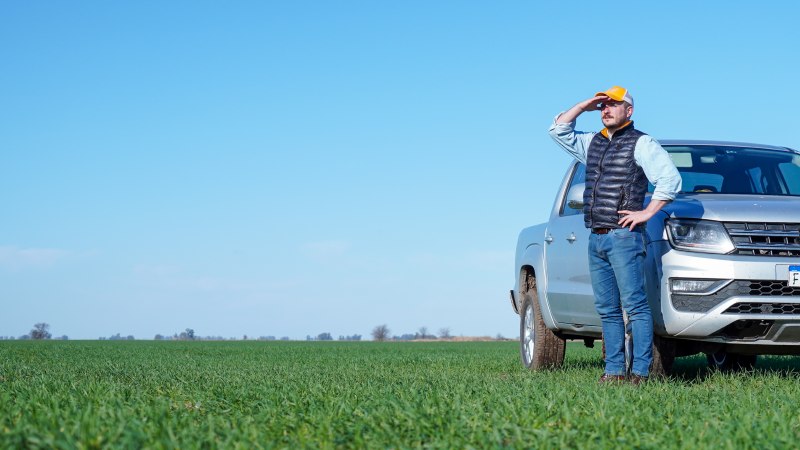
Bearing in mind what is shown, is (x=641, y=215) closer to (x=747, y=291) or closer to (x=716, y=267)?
(x=716, y=267)

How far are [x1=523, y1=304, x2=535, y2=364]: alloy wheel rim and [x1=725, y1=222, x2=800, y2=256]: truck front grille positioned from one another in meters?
2.84

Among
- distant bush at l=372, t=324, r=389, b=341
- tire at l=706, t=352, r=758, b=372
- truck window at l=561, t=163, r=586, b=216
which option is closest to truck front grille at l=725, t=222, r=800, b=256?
truck window at l=561, t=163, r=586, b=216

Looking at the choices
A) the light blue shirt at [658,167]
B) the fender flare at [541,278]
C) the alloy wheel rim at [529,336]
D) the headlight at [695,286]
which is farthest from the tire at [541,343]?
the light blue shirt at [658,167]

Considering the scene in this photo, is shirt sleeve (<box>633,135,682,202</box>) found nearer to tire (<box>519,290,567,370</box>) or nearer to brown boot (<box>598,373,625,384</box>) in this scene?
brown boot (<box>598,373,625,384</box>)

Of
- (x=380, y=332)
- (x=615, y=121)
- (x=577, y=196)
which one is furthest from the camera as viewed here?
(x=380, y=332)

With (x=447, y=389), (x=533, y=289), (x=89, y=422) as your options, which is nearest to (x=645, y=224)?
(x=447, y=389)

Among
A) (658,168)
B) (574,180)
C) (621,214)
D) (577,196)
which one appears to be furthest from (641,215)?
(574,180)

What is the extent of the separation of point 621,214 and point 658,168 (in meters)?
0.41

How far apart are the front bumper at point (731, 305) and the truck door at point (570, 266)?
2.77ft

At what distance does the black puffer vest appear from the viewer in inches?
219

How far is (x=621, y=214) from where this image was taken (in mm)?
5531

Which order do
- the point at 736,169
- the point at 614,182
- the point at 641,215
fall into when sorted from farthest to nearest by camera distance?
the point at 736,169 → the point at 614,182 → the point at 641,215

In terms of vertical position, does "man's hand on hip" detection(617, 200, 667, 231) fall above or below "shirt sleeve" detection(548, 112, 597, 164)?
below

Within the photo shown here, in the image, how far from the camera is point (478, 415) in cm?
362
